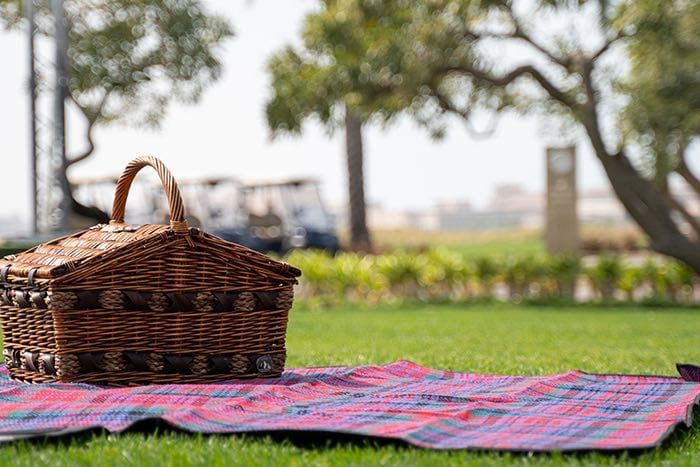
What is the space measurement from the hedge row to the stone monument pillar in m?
2.65

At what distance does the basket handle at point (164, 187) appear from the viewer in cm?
425

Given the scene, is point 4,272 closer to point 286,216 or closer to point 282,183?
point 286,216

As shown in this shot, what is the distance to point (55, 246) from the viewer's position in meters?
4.71

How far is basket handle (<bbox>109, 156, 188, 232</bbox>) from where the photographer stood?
4.25m

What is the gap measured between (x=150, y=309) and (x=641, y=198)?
35.9 feet

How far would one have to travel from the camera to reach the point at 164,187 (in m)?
4.44

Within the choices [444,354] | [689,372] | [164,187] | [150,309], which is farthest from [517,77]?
[150,309]

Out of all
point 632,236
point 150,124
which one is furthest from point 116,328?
point 632,236

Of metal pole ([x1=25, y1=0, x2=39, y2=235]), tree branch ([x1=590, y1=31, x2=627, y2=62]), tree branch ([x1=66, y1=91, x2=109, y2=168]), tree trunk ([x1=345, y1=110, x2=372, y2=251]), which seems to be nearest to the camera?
metal pole ([x1=25, y1=0, x2=39, y2=235])

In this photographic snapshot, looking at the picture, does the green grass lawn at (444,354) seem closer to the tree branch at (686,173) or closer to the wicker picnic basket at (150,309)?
the wicker picnic basket at (150,309)

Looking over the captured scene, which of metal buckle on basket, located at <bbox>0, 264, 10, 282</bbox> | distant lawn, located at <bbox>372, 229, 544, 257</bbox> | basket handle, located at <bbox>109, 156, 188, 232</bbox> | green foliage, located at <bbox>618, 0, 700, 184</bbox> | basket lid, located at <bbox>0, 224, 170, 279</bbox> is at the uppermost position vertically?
green foliage, located at <bbox>618, 0, 700, 184</bbox>

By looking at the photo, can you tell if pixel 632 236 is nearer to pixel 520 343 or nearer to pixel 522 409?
pixel 520 343

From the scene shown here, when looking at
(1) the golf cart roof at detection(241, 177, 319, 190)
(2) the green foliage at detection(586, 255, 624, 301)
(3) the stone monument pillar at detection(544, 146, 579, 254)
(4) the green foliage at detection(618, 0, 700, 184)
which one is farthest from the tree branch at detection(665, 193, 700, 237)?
(1) the golf cart roof at detection(241, 177, 319, 190)

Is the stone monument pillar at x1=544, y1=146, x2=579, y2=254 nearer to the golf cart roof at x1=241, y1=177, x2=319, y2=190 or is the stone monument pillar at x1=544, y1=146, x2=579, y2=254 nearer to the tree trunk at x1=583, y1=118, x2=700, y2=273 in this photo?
the tree trunk at x1=583, y1=118, x2=700, y2=273
